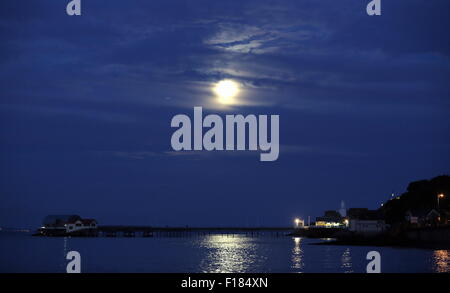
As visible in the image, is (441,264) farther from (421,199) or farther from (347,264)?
(421,199)

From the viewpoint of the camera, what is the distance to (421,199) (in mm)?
124062

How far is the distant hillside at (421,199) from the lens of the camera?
119562mm

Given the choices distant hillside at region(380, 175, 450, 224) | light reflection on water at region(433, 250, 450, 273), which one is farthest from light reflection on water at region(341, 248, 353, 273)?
distant hillside at region(380, 175, 450, 224)

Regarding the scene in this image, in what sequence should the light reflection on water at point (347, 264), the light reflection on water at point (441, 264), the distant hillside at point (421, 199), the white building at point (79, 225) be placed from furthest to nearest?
the white building at point (79, 225), the distant hillside at point (421, 199), the light reflection on water at point (347, 264), the light reflection on water at point (441, 264)

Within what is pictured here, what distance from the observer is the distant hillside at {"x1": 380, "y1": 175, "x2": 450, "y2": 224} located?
120m

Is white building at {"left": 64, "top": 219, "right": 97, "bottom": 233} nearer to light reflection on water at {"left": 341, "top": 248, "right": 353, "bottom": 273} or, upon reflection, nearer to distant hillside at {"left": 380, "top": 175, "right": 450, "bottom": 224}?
distant hillside at {"left": 380, "top": 175, "right": 450, "bottom": 224}

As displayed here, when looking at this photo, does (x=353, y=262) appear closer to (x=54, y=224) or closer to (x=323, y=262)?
(x=323, y=262)

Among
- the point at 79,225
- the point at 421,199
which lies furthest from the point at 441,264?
the point at 79,225

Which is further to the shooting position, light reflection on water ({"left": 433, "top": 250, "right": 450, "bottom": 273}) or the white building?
the white building

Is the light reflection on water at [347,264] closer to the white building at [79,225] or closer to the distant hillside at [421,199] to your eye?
the distant hillside at [421,199]

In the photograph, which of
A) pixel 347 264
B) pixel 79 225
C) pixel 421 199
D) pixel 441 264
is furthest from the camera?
pixel 79 225

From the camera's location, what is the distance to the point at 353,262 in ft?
215

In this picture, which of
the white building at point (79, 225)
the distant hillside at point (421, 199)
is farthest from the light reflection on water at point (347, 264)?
the white building at point (79, 225)
